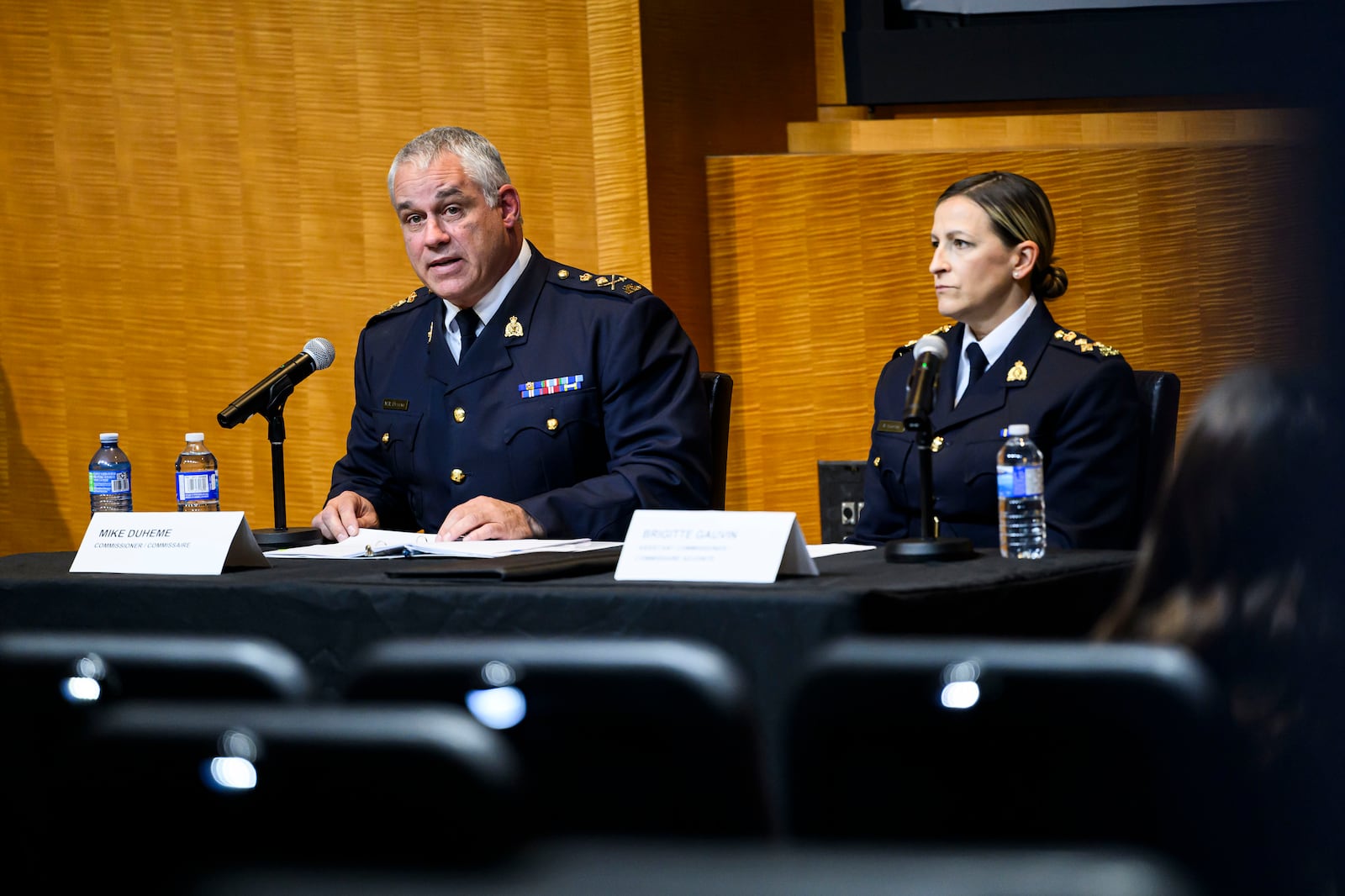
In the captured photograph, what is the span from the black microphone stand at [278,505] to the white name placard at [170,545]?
0.30m

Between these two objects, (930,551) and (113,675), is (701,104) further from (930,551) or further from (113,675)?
(113,675)

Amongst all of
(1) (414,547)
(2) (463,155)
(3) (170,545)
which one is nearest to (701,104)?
(2) (463,155)

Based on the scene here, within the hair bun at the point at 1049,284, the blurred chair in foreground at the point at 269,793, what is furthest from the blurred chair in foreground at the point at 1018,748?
the hair bun at the point at 1049,284

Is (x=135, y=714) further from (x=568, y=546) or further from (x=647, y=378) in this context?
(x=647, y=378)

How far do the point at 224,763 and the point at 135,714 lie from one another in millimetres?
83

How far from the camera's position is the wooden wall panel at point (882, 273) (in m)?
4.05

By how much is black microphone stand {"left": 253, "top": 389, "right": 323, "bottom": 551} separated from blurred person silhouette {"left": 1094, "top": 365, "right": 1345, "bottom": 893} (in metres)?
1.66

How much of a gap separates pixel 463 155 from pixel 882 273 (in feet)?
5.44

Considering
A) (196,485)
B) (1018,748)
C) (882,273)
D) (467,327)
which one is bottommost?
(1018,748)

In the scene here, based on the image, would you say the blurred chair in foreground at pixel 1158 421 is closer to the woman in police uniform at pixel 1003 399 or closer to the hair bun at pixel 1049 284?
the woman in police uniform at pixel 1003 399

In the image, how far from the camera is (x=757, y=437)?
427 centimetres

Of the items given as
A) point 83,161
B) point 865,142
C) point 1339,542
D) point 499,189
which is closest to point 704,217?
point 865,142

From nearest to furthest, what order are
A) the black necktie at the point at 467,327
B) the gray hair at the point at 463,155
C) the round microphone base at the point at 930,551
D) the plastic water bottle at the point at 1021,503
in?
1. the round microphone base at the point at 930,551
2. the plastic water bottle at the point at 1021,503
3. the gray hair at the point at 463,155
4. the black necktie at the point at 467,327

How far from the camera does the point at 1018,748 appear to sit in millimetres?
1233
